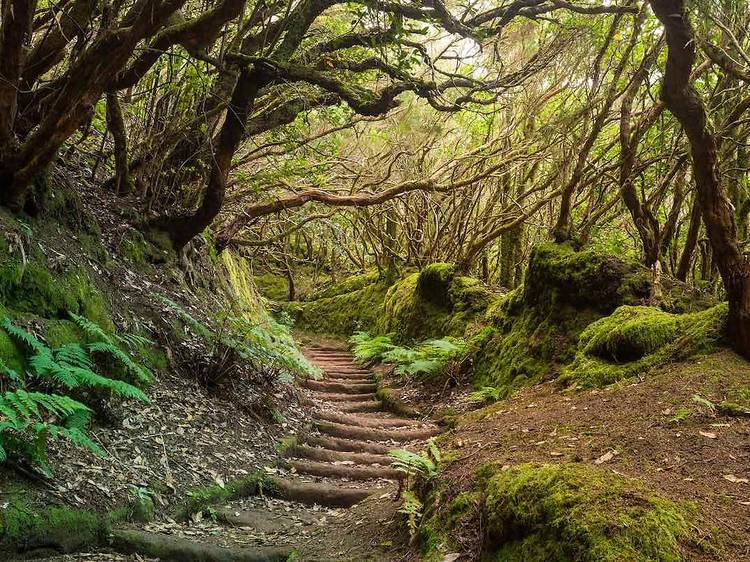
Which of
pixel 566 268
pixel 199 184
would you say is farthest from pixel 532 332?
pixel 199 184

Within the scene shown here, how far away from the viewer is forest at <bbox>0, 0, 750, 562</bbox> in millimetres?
3098

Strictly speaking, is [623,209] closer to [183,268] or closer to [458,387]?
[458,387]

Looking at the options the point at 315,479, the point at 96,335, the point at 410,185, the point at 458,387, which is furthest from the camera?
the point at 410,185

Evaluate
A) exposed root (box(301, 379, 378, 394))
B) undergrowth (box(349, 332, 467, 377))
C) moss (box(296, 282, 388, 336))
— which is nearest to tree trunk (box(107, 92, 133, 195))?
exposed root (box(301, 379, 378, 394))

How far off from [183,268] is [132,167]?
62.3 inches

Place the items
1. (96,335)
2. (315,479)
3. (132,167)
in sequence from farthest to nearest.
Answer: (132,167)
(315,479)
(96,335)

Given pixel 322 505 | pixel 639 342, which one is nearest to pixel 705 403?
pixel 639 342

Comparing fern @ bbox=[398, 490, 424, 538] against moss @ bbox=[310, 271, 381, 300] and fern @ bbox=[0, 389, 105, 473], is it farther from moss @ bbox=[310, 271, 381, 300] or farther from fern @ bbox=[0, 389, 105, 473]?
moss @ bbox=[310, 271, 381, 300]

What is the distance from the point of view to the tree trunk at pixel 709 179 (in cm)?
388

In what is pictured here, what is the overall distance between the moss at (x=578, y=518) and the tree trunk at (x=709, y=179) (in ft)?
7.26

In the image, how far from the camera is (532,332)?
7.36 meters

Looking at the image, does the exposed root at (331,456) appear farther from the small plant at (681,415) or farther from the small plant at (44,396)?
the small plant at (681,415)

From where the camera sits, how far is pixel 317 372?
7.67 m

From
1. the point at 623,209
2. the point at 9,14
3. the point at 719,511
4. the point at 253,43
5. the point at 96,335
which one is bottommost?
the point at 719,511
